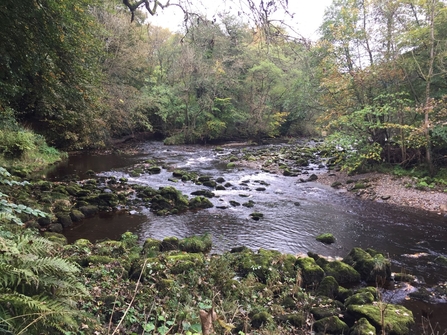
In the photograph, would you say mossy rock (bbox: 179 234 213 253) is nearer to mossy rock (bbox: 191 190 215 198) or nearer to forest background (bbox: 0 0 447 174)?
forest background (bbox: 0 0 447 174)

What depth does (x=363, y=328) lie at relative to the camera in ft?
14.8

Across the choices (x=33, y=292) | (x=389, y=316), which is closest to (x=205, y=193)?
(x=389, y=316)

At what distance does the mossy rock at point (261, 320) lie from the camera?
4.43 metres

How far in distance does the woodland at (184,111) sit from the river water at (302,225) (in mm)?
1157

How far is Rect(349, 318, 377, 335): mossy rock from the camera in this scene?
4445 millimetres

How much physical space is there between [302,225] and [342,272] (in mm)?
3599

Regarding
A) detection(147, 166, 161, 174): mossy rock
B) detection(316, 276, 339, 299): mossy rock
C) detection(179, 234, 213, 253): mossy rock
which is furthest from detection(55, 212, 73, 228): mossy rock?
detection(147, 166, 161, 174): mossy rock

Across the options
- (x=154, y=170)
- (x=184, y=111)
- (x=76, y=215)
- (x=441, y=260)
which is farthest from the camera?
(x=184, y=111)

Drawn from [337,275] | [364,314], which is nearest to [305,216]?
[337,275]

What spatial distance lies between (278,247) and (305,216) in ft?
10.3

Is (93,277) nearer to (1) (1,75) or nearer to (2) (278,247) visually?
(1) (1,75)

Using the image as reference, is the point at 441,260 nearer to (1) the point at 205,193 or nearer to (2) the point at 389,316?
(2) the point at 389,316

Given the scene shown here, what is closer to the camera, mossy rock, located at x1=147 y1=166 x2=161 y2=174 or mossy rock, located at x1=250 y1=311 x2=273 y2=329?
mossy rock, located at x1=250 y1=311 x2=273 y2=329

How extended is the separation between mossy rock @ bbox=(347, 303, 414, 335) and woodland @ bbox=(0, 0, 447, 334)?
51mm
